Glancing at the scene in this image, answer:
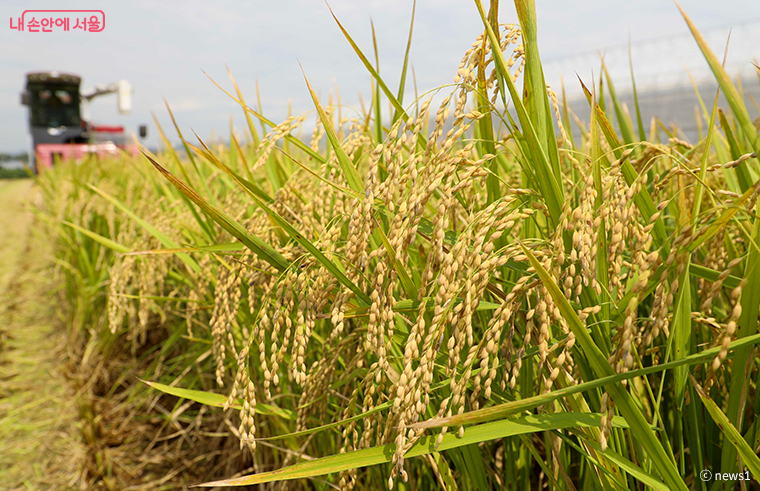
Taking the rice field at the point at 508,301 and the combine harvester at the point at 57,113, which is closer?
the rice field at the point at 508,301

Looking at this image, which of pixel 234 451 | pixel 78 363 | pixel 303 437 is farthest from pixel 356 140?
pixel 78 363

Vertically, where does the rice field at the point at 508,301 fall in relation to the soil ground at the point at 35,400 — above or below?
above

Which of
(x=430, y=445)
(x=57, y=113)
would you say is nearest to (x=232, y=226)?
(x=430, y=445)

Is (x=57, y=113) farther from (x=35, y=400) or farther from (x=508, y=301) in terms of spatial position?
(x=508, y=301)

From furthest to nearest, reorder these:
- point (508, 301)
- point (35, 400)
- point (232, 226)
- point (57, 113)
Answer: point (57, 113), point (35, 400), point (232, 226), point (508, 301)

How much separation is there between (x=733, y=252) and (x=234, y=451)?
182 cm

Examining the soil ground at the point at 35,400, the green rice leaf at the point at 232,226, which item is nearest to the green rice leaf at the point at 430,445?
the green rice leaf at the point at 232,226

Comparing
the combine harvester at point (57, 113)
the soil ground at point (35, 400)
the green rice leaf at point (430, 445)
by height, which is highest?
the combine harvester at point (57, 113)

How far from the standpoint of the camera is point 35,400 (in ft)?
9.30

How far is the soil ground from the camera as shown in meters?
2.25

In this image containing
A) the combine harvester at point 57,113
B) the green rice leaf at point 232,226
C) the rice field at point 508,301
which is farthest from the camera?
the combine harvester at point 57,113

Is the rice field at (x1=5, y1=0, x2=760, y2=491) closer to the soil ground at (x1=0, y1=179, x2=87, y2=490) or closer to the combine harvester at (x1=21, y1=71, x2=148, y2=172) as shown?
the soil ground at (x1=0, y1=179, x2=87, y2=490)

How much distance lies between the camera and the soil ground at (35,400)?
88.6 inches

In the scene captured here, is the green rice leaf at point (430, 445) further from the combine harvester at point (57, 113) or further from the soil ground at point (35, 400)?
the combine harvester at point (57, 113)
